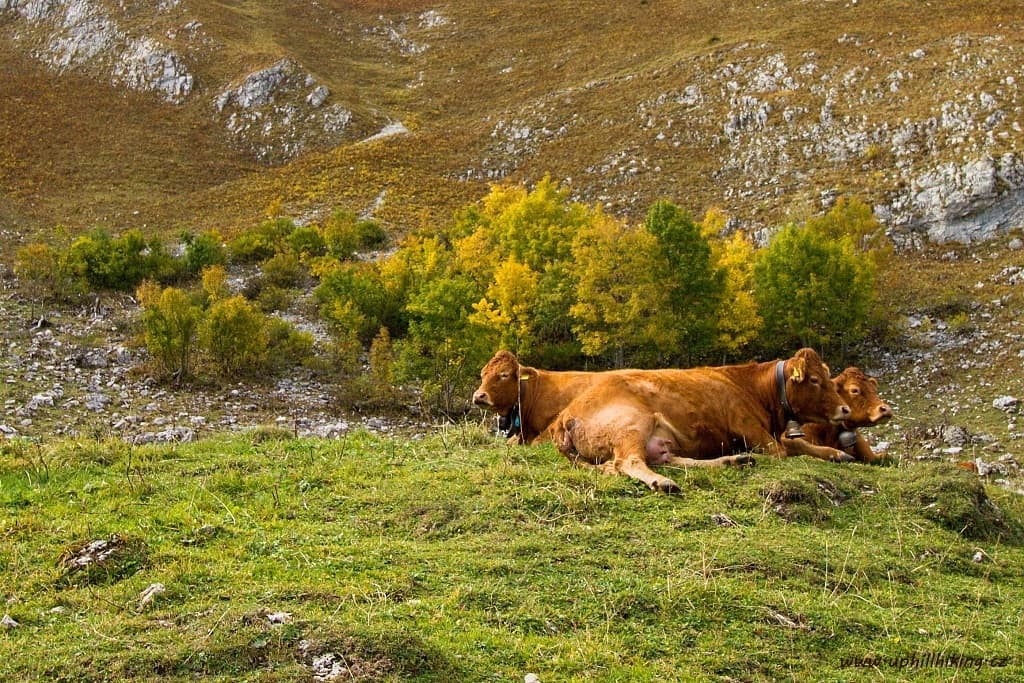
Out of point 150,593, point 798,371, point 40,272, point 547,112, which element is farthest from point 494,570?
point 547,112

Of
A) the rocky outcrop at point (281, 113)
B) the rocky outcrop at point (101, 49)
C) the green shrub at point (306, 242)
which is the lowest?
the green shrub at point (306, 242)

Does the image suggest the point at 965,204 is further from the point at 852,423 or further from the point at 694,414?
the point at 694,414

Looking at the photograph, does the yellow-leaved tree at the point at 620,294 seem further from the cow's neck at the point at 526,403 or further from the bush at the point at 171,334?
the cow's neck at the point at 526,403

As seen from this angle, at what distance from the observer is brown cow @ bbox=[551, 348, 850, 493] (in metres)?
8.73

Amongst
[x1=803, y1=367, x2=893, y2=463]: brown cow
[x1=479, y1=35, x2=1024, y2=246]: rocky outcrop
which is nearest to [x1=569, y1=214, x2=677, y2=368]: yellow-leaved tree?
[x1=479, y1=35, x2=1024, y2=246]: rocky outcrop

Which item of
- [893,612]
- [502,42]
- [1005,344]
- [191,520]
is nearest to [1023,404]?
[1005,344]

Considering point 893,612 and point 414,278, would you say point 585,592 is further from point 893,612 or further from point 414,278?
point 414,278

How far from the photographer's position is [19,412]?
2123cm

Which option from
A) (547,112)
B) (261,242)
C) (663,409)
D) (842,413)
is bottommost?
(842,413)

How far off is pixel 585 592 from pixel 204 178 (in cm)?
6156

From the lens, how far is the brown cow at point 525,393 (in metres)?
10.2

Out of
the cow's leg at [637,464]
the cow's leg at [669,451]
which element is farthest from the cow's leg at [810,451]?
the cow's leg at [637,464]

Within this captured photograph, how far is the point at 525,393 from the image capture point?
1044cm

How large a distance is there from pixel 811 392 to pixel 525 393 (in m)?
3.32
